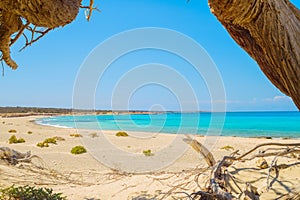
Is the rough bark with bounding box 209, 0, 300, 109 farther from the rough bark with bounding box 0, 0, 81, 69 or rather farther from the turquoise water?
the turquoise water

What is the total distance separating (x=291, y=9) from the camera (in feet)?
8.71

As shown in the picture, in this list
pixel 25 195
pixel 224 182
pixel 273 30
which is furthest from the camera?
pixel 25 195

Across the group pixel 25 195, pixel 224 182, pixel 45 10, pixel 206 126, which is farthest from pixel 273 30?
pixel 206 126

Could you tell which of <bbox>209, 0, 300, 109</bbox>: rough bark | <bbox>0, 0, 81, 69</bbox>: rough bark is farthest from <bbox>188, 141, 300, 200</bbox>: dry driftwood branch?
<bbox>0, 0, 81, 69</bbox>: rough bark

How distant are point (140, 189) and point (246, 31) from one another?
2.69 m

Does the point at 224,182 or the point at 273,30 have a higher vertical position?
the point at 273,30

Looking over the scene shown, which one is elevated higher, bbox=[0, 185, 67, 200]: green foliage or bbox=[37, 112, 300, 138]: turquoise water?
bbox=[37, 112, 300, 138]: turquoise water

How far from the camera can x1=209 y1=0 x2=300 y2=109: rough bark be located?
234cm

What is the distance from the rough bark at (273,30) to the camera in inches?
92.3

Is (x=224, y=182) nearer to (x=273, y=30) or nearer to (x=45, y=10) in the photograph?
(x=273, y=30)

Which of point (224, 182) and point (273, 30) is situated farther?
point (224, 182)

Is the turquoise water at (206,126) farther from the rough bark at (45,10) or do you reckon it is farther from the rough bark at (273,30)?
the rough bark at (45,10)

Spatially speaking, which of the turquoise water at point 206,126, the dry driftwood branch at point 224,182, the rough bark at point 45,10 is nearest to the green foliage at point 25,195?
the dry driftwood branch at point 224,182

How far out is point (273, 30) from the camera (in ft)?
7.92
